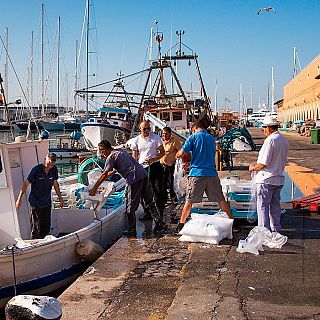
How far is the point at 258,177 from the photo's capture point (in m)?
7.50

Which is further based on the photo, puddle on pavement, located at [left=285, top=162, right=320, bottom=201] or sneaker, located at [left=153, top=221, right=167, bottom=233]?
puddle on pavement, located at [left=285, top=162, right=320, bottom=201]

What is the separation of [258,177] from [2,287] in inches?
152

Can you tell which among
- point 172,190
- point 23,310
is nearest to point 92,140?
point 172,190

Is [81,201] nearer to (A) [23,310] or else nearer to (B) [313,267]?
(B) [313,267]

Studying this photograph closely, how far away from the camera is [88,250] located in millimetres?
7582

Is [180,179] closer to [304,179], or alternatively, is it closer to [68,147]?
[304,179]

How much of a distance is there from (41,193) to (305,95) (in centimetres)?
6576

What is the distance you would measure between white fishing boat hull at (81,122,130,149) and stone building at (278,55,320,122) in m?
27.1

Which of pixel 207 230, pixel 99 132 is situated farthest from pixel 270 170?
pixel 99 132

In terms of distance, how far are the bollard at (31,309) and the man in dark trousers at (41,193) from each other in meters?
4.90

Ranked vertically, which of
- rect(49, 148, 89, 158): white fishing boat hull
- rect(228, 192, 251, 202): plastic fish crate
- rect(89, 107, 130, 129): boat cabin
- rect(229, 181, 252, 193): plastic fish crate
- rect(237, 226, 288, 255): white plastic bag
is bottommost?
rect(49, 148, 89, 158): white fishing boat hull

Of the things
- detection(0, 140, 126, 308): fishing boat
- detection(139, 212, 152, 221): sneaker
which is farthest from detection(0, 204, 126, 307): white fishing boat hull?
detection(139, 212, 152, 221): sneaker

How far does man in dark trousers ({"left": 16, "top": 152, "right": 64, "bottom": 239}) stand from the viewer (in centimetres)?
764

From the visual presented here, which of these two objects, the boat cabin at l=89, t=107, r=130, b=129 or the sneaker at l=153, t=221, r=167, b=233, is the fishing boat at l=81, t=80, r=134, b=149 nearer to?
the boat cabin at l=89, t=107, r=130, b=129
